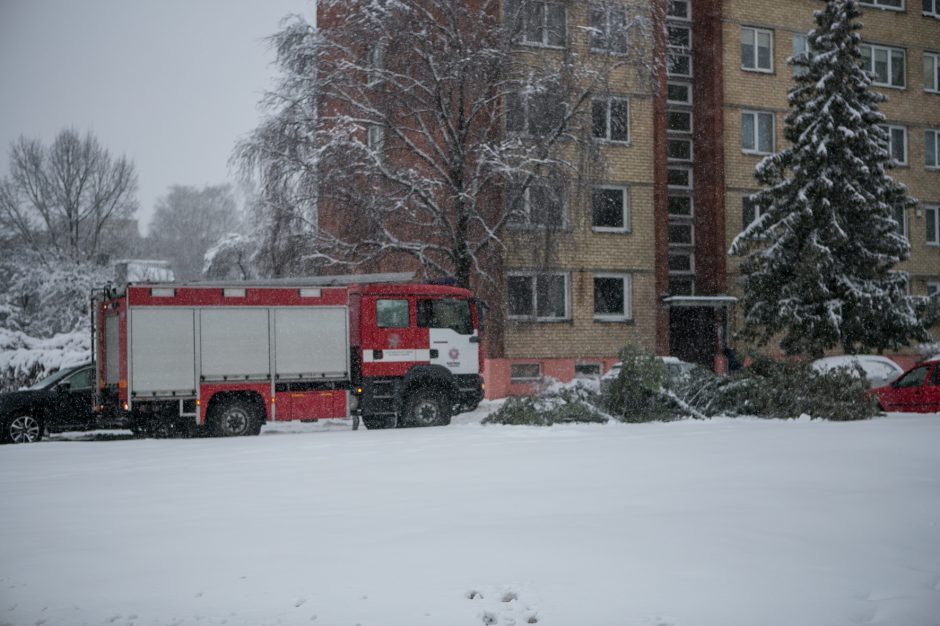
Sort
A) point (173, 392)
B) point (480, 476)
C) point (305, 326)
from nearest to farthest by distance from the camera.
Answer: point (480, 476) → point (173, 392) → point (305, 326)

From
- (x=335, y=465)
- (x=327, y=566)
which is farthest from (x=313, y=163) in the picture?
(x=327, y=566)

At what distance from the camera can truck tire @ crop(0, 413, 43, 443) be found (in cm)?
1966

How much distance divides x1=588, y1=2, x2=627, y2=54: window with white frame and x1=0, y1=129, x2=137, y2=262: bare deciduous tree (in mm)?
→ 26488

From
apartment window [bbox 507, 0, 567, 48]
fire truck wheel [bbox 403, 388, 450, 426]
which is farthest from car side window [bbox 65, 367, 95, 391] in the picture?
apartment window [bbox 507, 0, 567, 48]

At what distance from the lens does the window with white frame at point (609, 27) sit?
82.5 feet

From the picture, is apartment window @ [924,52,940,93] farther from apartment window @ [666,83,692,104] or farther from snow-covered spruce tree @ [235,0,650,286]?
snow-covered spruce tree @ [235,0,650,286]

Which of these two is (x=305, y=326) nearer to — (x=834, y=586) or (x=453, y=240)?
(x=453, y=240)

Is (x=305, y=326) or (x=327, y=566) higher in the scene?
(x=305, y=326)

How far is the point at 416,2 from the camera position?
24.1 metres

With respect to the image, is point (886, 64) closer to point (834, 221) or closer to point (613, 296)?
point (834, 221)

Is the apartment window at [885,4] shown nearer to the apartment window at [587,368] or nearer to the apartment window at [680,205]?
the apartment window at [680,205]

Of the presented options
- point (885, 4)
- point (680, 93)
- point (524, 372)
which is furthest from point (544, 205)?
point (885, 4)

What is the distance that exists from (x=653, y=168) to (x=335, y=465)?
23271 millimetres

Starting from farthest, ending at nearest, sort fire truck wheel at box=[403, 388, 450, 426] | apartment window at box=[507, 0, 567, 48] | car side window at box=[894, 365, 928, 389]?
apartment window at box=[507, 0, 567, 48] < car side window at box=[894, 365, 928, 389] < fire truck wheel at box=[403, 388, 450, 426]
